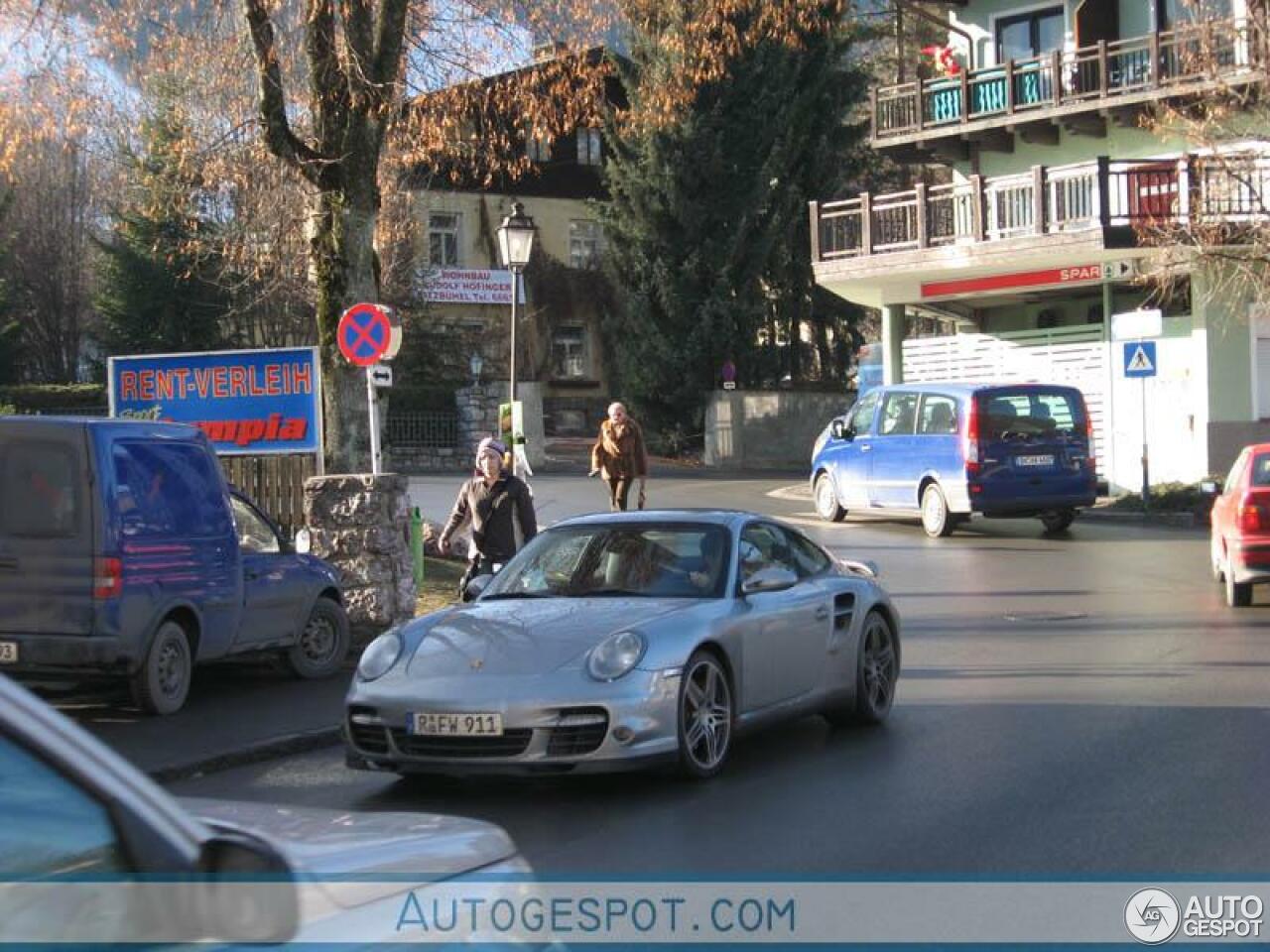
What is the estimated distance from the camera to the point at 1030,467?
23391 mm

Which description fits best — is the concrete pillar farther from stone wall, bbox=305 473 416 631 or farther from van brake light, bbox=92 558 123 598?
van brake light, bbox=92 558 123 598

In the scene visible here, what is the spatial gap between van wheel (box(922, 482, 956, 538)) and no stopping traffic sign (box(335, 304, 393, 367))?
11.9m

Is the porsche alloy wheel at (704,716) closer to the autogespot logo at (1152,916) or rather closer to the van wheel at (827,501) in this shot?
the autogespot logo at (1152,916)

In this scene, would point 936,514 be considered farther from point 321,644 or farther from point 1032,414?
point 321,644

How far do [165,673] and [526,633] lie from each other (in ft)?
11.3

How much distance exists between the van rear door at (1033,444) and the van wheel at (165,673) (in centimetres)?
1454

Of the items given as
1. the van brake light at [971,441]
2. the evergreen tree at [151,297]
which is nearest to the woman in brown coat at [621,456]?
the van brake light at [971,441]

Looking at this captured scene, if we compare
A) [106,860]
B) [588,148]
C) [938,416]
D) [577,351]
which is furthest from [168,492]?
[588,148]

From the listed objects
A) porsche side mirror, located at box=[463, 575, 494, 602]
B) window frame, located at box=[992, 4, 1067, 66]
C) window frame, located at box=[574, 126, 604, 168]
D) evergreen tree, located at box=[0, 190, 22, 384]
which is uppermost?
window frame, located at box=[574, 126, 604, 168]

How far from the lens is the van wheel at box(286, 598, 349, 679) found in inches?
496

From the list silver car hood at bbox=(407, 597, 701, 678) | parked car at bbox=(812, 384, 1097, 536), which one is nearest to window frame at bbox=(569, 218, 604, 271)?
parked car at bbox=(812, 384, 1097, 536)

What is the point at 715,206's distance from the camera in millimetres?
41875

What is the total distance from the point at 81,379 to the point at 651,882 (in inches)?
1779

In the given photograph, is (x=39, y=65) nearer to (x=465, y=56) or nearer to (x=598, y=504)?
(x=465, y=56)
